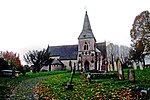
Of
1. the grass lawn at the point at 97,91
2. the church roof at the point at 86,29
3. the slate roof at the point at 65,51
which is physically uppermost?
the church roof at the point at 86,29

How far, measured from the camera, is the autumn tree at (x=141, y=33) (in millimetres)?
43219

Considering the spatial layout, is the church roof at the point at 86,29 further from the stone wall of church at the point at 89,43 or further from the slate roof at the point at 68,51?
the slate roof at the point at 68,51

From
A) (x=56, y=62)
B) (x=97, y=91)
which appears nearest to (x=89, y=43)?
(x=56, y=62)

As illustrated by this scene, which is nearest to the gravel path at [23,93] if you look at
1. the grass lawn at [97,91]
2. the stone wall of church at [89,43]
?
the grass lawn at [97,91]

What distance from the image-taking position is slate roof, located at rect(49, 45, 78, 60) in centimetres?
7460

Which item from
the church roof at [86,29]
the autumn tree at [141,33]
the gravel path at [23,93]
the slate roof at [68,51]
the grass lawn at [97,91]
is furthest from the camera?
the slate roof at [68,51]

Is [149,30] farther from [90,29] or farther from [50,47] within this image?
[50,47]

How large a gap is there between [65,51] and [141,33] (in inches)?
1446

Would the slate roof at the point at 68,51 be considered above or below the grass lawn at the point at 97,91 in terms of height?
above

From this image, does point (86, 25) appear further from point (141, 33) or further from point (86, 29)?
point (141, 33)

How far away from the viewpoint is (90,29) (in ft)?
216

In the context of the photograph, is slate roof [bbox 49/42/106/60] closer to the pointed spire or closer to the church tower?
the church tower

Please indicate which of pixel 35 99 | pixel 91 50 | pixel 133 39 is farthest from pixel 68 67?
pixel 35 99

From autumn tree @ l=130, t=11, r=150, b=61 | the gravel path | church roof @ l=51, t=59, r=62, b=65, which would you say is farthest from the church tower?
the gravel path
